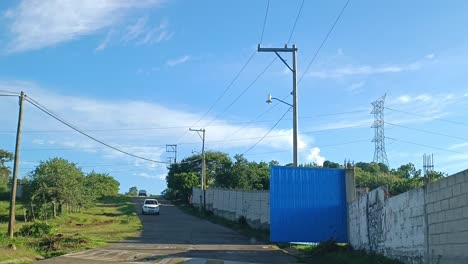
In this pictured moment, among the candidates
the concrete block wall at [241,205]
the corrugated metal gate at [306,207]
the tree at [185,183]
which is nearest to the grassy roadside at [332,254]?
the corrugated metal gate at [306,207]

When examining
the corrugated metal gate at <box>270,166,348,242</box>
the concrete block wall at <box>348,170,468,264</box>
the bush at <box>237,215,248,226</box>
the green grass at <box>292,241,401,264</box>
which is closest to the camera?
the concrete block wall at <box>348,170,468,264</box>

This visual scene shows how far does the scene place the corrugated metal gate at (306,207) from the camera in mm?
25250

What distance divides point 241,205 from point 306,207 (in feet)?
64.7

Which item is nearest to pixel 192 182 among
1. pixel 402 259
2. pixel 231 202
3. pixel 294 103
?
pixel 231 202

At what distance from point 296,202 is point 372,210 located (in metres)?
6.22

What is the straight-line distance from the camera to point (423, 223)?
1385cm

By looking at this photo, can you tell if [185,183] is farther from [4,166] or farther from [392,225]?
[392,225]

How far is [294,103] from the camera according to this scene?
98.8 feet

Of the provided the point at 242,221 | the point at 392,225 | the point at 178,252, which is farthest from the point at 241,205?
the point at 392,225

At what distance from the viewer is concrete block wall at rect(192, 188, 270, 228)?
3650 centimetres

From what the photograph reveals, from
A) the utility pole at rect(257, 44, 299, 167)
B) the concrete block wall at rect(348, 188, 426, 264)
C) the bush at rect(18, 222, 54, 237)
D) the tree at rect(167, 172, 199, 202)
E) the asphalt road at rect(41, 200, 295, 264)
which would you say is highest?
the utility pole at rect(257, 44, 299, 167)

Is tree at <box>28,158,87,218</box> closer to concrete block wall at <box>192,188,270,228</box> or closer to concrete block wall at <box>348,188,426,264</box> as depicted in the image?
concrete block wall at <box>192,188,270,228</box>

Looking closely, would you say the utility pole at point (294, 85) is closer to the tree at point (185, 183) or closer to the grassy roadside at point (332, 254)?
the grassy roadside at point (332, 254)

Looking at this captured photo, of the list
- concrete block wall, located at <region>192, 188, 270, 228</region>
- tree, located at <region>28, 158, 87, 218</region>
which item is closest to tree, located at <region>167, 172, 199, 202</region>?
concrete block wall, located at <region>192, 188, 270, 228</region>
